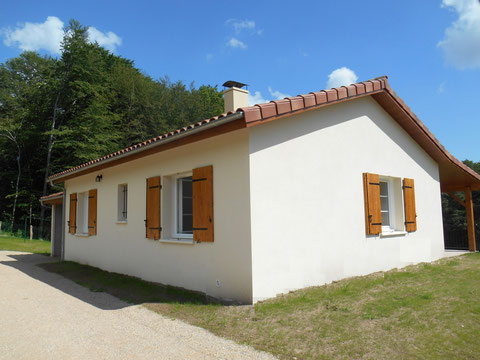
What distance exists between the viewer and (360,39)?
→ 7914 mm

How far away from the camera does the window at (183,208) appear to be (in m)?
7.08

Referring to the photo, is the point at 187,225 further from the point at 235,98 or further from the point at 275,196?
the point at 235,98

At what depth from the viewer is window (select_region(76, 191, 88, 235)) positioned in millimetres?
11008

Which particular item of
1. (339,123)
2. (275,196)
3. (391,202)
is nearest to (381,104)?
(339,123)

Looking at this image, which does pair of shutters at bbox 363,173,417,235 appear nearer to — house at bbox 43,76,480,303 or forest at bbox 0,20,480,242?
house at bbox 43,76,480,303

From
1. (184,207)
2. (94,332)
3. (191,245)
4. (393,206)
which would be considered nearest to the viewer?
(94,332)

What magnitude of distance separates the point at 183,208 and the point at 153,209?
0.60 m

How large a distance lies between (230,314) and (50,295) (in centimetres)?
382

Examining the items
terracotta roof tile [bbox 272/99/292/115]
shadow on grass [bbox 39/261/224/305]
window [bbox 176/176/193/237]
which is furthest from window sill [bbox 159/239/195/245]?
terracotta roof tile [bbox 272/99/292/115]

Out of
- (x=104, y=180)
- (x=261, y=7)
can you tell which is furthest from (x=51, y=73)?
(x=261, y=7)

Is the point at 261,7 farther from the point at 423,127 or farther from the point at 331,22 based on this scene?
the point at 423,127

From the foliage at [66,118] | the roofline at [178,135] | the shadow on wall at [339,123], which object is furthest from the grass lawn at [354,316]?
the foliage at [66,118]

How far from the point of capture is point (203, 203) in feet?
19.7

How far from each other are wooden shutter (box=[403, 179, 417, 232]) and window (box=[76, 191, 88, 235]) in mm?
9050
